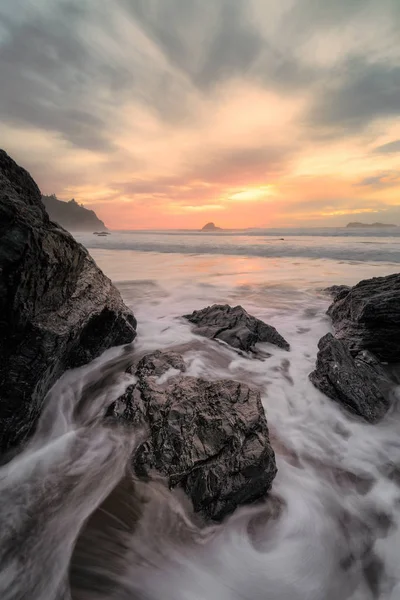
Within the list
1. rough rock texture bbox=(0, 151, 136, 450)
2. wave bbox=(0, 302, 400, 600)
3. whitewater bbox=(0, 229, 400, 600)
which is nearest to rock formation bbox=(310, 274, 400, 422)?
whitewater bbox=(0, 229, 400, 600)

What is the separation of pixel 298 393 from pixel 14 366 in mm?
3766

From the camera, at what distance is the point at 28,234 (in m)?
2.90

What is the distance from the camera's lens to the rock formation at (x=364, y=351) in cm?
406

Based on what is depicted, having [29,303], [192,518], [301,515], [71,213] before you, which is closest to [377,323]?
[301,515]

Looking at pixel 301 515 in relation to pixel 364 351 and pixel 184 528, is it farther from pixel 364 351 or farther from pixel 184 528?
pixel 364 351

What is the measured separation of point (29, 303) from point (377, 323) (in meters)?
5.53

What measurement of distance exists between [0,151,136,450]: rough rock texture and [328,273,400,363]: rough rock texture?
4.80 m

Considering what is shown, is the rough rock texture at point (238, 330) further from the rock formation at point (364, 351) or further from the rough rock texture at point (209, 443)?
the rough rock texture at point (209, 443)

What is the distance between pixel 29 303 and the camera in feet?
10.2

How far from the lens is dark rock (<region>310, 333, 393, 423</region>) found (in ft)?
13.0

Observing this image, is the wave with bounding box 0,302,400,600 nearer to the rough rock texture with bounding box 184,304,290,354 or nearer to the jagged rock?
the rough rock texture with bounding box 184,304,290,354

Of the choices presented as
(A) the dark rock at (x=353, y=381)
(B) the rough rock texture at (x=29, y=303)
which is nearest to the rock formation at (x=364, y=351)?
(A) the dark rock at (x=353, y=381)

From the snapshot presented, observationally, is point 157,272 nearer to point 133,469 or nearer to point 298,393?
point 298,393

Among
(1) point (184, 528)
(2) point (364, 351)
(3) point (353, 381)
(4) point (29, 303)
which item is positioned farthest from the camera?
(2) point (364, 351)
